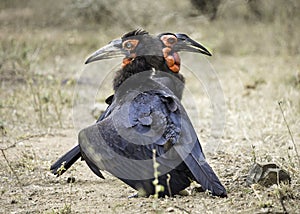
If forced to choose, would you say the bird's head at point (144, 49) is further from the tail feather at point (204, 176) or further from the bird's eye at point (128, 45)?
the tail feather at point (204, 176)

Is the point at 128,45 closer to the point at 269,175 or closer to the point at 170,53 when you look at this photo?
the point at 170,53

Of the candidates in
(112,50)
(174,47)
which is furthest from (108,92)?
(112,50)

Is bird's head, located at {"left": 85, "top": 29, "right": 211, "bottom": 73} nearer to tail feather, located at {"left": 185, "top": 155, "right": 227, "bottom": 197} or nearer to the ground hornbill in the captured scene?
the ground hornbill

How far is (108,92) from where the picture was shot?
873 centimetres

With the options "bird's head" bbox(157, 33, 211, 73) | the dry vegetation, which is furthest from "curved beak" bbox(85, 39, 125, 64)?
the dry vegetation

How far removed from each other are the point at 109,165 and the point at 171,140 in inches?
19.2

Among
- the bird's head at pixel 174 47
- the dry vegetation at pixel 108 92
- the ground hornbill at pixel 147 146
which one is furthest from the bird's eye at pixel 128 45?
the dry vegetation at pixel 108 92

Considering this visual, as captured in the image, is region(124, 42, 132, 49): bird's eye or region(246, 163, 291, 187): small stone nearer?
region(246, 163, 291, 187): small stone

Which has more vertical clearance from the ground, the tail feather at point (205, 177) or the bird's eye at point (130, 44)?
the bird's eye at point (130, 44)

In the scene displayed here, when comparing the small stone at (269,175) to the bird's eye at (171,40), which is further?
the bird's eye at (171,40)

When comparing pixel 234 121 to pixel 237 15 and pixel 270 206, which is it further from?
pixel 237 15

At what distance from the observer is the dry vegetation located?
3957 mm

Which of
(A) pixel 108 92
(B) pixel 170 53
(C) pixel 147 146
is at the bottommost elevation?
(A) pixel 108 92

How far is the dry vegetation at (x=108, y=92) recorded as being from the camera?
13.0ft
